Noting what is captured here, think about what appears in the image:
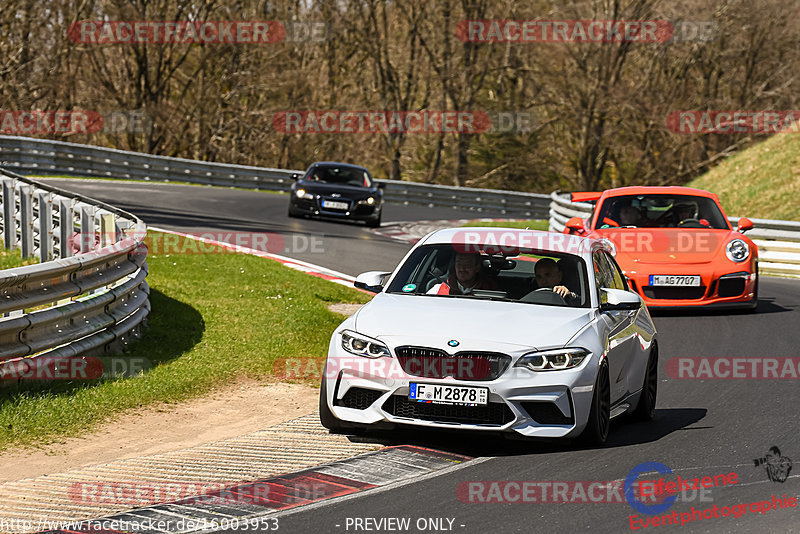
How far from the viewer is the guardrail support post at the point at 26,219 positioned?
48.3 ft

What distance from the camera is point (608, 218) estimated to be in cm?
1496

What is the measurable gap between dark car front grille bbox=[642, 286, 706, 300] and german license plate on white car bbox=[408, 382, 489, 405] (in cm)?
737

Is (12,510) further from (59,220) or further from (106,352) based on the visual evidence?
(59,220)

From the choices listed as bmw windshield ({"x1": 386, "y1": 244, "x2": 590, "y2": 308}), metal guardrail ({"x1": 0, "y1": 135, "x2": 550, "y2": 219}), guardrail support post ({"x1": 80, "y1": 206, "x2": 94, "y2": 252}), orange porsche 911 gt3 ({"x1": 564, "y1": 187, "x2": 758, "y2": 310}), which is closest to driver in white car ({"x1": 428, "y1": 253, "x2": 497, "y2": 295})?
bmw windshield ({"x1": 386, "y1": 244, "x2": 590, "y2": 308})

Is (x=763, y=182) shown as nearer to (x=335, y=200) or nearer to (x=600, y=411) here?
(x=335, y=200)

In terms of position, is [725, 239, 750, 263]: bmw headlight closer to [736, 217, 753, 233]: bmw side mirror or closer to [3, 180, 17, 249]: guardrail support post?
[736, 217, 753, 233]: bmw side mirror

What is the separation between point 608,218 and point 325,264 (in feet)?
16.3

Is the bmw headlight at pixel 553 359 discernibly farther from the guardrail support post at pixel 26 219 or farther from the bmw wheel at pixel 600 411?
the guardrail support post at pixel 26 219

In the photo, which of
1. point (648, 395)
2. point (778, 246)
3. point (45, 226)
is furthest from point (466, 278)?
point (778, 246)

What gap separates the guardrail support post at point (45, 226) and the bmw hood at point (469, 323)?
7812 millimetres

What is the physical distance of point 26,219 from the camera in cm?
1474

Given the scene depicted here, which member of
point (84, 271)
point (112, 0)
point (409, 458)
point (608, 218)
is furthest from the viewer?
point (112, 0)

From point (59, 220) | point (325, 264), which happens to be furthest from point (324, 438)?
point (325, 264)

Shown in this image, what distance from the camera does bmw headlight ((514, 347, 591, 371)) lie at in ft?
22.2
